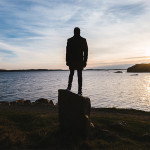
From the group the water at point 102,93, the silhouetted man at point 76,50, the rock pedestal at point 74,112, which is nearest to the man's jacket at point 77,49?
the silhouetted man at point 76,50

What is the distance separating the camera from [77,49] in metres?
9.16

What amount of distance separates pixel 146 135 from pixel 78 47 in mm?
6197

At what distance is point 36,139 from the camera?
29.1 feet

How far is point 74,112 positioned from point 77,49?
3.14 metres

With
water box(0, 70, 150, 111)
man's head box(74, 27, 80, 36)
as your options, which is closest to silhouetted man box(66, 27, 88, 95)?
man's head box(74, 27, 80, 36)

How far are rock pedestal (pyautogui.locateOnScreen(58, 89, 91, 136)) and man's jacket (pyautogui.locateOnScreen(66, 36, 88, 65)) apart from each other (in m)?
1.75

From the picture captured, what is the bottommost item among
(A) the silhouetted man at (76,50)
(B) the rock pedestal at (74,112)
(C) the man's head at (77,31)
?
(B) the rock pedestal at (74,112)

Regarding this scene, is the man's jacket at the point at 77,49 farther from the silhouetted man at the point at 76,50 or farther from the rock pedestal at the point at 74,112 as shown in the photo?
the rock pedestal at the point at 74,112

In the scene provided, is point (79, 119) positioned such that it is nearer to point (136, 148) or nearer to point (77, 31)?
point (136, 148)

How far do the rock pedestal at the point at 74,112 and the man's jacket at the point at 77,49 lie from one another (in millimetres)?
1750

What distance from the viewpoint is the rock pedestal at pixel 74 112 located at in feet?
27.6

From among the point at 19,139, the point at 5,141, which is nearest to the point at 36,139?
the point at 19,139

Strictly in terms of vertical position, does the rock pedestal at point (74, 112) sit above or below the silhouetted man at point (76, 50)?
below

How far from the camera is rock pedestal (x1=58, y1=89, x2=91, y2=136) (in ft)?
27.6
